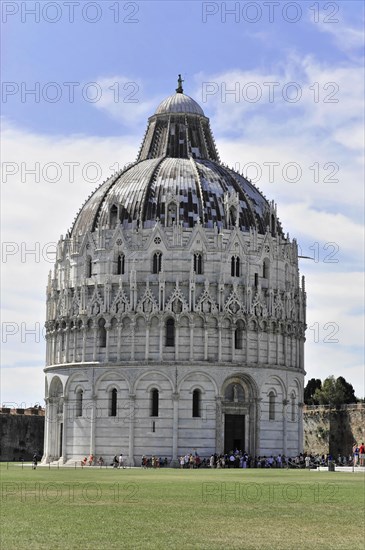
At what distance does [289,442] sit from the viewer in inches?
3607

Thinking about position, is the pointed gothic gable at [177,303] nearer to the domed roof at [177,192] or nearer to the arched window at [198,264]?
the arched window at [198,264]

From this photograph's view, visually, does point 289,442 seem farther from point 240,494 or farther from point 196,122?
point 240,494

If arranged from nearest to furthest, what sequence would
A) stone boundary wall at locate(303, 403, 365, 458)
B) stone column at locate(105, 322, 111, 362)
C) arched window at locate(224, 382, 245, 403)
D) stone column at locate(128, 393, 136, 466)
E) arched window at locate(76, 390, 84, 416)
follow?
stone column at locate(128, 393, 136, 466)
stone column at locate(105, 322, 111, 362)
arched window at locate(224, 382, 245, 403)
arched window at locate(76, 390, 84, 416)
stone boundary wall at locate(303, 403, 365, 458)

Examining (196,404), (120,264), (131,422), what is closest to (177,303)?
(120,264)

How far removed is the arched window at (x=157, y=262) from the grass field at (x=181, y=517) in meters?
46.0

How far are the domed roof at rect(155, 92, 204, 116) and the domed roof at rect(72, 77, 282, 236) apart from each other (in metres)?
0.09

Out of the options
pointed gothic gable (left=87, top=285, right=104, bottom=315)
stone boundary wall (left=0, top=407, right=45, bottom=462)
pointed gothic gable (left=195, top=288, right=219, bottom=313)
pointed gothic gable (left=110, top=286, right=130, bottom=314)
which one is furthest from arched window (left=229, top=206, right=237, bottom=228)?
stone boundary wall (left=0, top=407, right=45, bottom=462)

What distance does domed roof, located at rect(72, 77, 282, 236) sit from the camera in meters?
90.6

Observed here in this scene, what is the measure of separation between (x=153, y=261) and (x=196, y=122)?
17938mm

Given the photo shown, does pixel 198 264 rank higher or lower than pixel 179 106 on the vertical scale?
lower

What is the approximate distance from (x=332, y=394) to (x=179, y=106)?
4002cm

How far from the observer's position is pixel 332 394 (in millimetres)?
121125

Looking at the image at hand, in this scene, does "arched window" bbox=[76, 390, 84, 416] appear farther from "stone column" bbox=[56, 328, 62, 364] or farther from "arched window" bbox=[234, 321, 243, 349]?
"arched window" bbox=[234, 321, 243, 349]

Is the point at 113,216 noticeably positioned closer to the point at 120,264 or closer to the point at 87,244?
the point at 87,244
